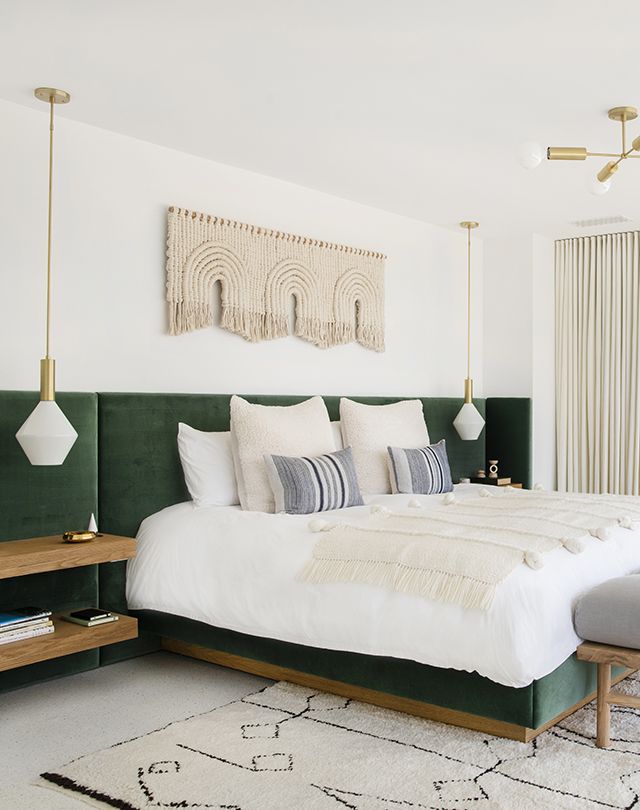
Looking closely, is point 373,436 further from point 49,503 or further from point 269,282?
point 49,503

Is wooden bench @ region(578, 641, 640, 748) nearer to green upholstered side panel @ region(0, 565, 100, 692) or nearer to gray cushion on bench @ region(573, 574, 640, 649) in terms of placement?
gray cushion on bench @ region(573, 574, 640, 649)

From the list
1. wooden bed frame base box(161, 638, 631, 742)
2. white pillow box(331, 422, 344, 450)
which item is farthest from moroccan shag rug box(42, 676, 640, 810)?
white pillow box(331, 422, 344, 450)

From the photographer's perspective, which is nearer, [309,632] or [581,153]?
[309,632]

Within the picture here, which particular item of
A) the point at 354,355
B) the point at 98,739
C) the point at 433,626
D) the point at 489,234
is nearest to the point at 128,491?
the point at 98,739

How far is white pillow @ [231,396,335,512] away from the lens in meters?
3.76

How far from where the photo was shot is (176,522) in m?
3.57

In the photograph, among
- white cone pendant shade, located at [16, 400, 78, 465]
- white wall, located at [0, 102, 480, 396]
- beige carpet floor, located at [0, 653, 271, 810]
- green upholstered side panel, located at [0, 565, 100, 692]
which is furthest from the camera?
white wall, located at [0, 102, 480, 396]

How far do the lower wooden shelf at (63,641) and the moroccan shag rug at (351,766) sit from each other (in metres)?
0.49

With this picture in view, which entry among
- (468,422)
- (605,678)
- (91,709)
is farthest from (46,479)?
(468,422)

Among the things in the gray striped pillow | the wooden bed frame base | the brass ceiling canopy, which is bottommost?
the wooden bed frame base

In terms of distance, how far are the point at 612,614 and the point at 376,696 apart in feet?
2.89

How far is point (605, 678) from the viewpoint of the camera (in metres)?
2.63

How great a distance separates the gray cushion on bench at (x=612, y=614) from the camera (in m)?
2.58

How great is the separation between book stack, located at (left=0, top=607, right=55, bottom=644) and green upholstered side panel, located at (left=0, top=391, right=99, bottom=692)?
17cm
